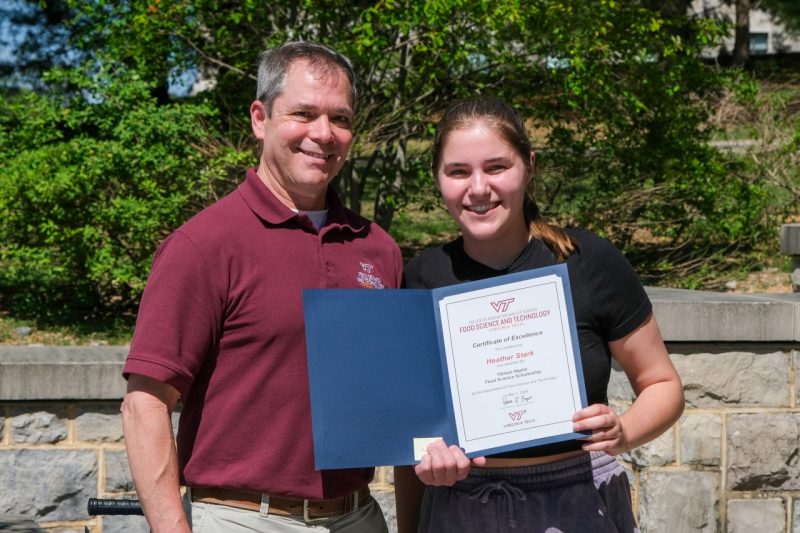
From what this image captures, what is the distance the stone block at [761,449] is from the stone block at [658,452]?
9.5 inches

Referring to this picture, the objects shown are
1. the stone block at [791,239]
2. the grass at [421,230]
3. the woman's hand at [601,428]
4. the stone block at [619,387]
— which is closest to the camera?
the woman's hand at [601,428]

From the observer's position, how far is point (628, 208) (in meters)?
9.46

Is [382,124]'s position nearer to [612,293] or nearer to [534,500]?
[612,293]

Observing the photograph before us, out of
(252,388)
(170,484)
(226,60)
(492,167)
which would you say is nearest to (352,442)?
(252,388)

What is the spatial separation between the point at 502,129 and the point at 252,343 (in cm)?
79

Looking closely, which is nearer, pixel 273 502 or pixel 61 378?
pixel 273 502

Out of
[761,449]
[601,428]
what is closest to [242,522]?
[601,428]

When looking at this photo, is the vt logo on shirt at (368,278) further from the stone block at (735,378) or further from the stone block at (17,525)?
the stone block at (17,525)

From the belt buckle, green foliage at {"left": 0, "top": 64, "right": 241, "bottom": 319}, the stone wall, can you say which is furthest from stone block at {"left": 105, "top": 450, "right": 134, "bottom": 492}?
green foliage at {"left": 0, "top": 64, "right": 241, "bottom": 319}

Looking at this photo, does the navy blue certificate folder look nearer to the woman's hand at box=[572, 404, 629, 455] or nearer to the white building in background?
the woman's hand at box=[572, 404, 629, 455]

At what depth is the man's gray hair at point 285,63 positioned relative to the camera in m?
2.70

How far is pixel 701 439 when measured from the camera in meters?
4.35

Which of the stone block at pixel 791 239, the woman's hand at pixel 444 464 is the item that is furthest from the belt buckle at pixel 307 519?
the stone block at pixel 791 239

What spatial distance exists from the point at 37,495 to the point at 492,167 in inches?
99.3
